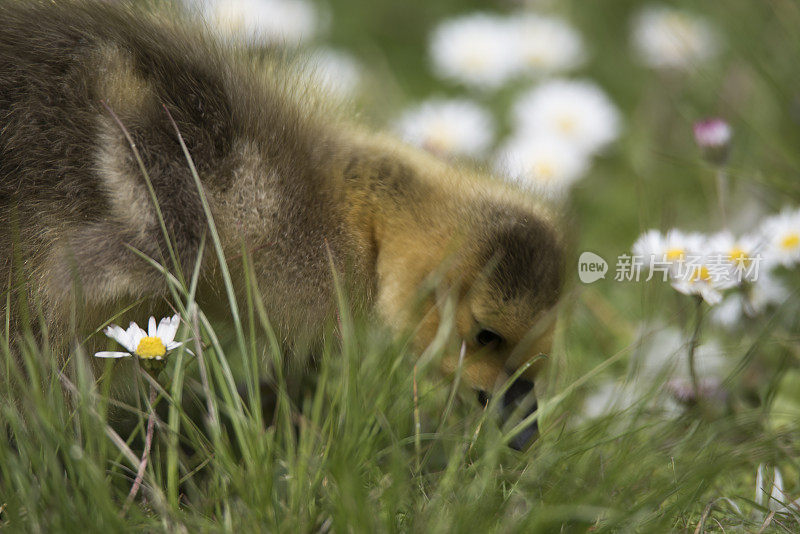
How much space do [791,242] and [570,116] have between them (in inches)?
56.4

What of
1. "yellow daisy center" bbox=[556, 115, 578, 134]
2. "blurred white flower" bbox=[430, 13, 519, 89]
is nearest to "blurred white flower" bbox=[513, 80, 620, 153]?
"yellow daisy center" bbox=[556, 115, 578, 134]

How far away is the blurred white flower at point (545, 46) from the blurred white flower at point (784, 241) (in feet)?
6.02

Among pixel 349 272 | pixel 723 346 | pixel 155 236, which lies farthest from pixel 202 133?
pixel 723 346

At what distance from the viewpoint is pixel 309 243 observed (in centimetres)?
184

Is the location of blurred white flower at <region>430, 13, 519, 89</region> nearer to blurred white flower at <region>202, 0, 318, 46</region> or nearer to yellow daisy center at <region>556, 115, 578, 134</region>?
yellow daisy center at <region>556, 115, 578, 134</region>

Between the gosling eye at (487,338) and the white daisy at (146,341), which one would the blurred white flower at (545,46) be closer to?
the gosling eye at (487,338)

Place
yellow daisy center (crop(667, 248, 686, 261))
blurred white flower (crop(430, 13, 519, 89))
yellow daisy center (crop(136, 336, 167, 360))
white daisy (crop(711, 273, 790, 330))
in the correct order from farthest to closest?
1. blurred white flower (crop(430, 13, 519, 89))
2. white daisy (crop(711, 273, 790, 330))
3. yellow daisy center (crop(667, 248, 686, 261))
4. yellow daisy center (crop(136, 336, 167, 360))

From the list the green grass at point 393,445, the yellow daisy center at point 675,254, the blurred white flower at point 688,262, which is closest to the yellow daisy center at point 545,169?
the green grass at point 393,445

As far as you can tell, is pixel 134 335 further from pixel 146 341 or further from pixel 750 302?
pixel 750 302

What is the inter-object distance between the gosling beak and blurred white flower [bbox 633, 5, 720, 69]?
2.31 m

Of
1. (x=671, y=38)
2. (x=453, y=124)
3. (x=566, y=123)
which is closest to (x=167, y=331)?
(x=453, y=124)

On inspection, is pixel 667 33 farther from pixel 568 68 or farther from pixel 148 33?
pixel 148 33

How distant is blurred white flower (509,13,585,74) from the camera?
3.77 metres

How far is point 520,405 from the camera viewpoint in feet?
5.57
